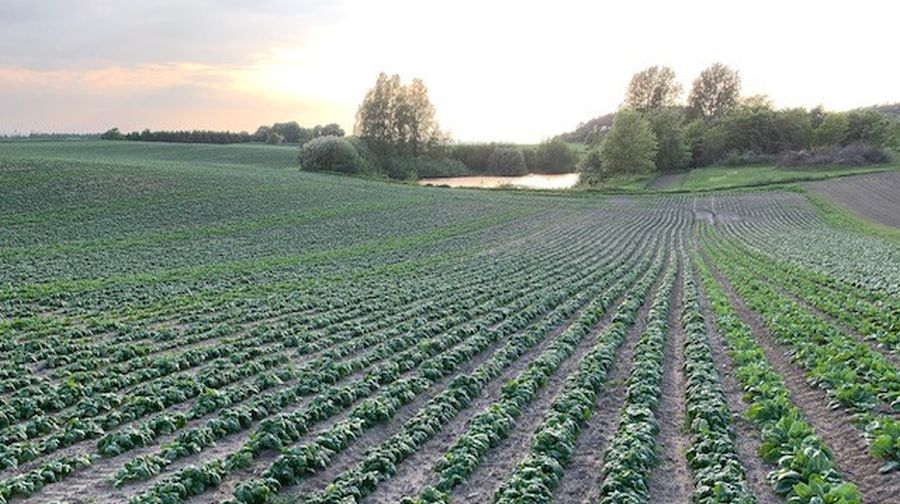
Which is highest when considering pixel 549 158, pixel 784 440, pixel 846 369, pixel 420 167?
pixel 549 158

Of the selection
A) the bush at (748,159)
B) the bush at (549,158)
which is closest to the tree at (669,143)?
the bush at (748,159)

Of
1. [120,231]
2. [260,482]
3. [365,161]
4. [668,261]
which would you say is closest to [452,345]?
[260,482]

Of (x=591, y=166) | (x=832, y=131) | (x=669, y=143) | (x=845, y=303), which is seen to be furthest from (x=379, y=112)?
(x=845, y=303)

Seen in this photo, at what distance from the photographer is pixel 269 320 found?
1934cm

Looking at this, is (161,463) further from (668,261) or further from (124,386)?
(668,261)

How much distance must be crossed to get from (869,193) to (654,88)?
221ft

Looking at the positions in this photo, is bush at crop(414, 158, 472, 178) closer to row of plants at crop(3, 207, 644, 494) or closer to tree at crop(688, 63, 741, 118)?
tree at crop(688, 63, 741, 118)

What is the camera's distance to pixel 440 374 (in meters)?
14.3

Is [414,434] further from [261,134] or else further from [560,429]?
[261,134]

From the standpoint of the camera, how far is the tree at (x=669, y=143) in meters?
108

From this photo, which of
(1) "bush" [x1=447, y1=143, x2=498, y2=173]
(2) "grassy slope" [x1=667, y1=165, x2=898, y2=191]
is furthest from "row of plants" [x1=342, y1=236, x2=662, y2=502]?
(1) "bush" [x1=447, y1=143, x2=498, y2=173]

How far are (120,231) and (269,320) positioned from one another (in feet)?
78.2

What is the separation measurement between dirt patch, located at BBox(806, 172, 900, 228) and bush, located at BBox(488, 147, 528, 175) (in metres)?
59.0

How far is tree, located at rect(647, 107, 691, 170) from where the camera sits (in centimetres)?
10788
